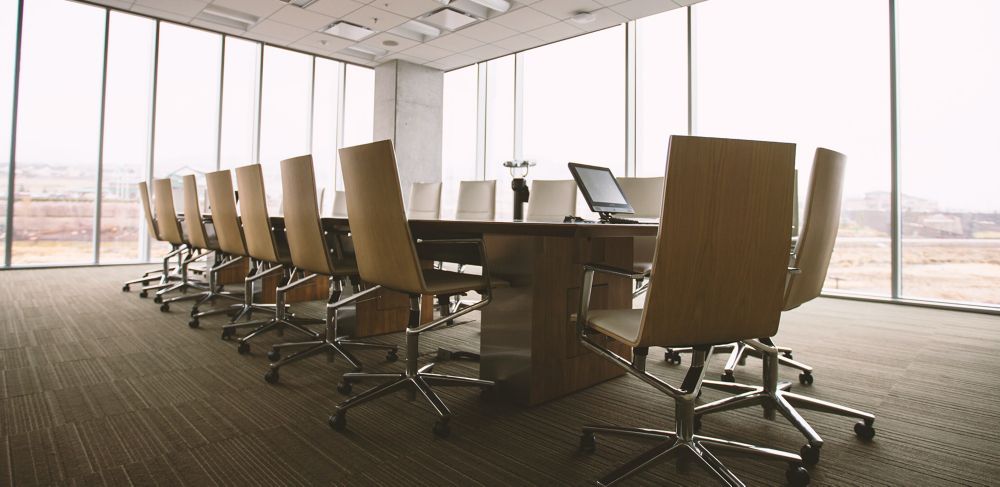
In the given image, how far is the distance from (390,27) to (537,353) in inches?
246

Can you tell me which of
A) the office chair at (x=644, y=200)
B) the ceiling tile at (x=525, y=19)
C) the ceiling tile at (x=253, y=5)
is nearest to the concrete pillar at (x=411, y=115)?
the ceiling tile at (x=253, y=5)

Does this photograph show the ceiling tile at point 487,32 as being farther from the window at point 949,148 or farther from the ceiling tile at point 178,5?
the window at point 949,148

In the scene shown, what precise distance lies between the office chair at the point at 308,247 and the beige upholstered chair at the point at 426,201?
2.07 metres

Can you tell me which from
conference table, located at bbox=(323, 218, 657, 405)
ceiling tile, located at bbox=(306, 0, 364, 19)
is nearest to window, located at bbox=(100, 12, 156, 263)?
ceiling tile, located at bbox=(306, 0, 364, 19)

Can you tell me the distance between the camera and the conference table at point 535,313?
2293 mm

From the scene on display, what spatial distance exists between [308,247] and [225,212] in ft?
4.35

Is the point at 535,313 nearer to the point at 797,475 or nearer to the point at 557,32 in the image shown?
the point at 797,475

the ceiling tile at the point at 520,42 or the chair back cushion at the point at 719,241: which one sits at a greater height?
the ceiling tile at the point at 520,42

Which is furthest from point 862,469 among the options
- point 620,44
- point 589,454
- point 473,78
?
point 473,78

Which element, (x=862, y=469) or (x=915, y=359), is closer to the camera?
(x=862, y=469)

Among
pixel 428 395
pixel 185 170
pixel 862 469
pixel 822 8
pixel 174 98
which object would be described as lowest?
pixel 862 469

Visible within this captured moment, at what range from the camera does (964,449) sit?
1.91 meters

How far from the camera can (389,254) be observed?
2.05m

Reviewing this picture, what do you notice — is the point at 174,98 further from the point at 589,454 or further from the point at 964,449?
the point at 964,449
